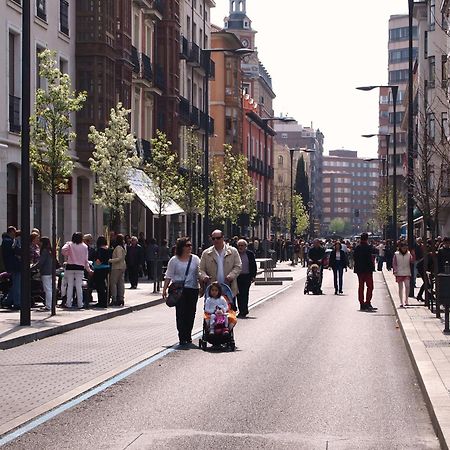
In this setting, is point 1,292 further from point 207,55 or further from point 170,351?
point 207,55

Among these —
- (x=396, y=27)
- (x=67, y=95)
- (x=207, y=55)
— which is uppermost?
(x=396, y=27)

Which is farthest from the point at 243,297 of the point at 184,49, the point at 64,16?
the point at 184,49

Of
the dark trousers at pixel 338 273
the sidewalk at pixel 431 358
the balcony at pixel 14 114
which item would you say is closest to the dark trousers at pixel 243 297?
the sidewalk at pixel 431 358

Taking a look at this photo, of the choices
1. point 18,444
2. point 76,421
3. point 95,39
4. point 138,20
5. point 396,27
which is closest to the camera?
point 18,444

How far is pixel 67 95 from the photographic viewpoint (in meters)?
26.6

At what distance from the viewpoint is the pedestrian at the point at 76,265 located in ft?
89.2

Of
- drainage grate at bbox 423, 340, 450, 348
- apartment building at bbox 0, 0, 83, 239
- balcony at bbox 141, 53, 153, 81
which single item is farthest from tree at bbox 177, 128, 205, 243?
drainage grate at bbox 423, 340, 450, 348

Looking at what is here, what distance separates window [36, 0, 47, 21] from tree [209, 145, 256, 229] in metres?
25.2

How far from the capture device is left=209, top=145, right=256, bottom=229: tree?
216 feet

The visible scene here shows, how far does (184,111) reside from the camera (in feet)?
213

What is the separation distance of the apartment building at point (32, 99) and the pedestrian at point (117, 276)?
129 inches

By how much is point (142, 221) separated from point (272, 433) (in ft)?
152

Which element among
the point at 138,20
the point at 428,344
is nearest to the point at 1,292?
the point at 428,344

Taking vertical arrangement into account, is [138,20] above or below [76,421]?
above
